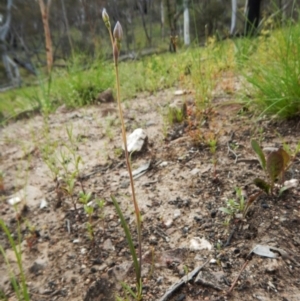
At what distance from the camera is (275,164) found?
34.8 inches

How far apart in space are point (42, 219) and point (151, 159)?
1.71 feet

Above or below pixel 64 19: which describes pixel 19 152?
below

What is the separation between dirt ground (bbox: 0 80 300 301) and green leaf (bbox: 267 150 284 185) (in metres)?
0.08

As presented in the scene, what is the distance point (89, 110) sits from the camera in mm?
2605

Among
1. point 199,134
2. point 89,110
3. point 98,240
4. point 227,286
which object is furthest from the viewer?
point 89,110

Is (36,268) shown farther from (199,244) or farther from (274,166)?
(274,166)

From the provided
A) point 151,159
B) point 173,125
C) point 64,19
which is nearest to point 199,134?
point 151,159

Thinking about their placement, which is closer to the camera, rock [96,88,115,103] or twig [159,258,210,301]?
twig [159,258,210,301]

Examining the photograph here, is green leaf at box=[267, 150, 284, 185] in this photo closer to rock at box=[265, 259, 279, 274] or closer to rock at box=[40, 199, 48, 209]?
rock at box=[265, 259, 279, 274]

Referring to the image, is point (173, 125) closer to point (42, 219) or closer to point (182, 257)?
point (42, 219)

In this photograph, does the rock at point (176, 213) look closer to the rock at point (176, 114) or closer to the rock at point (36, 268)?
the rock at point (36, 268)

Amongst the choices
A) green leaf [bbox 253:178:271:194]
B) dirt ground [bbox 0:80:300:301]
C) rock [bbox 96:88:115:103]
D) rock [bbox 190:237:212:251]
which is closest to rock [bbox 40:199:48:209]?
dirt ground [bbox 0:80:300:301]

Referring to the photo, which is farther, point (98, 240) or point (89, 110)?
point (89, 110)

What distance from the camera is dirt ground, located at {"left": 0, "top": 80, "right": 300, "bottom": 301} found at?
704 millimetres
